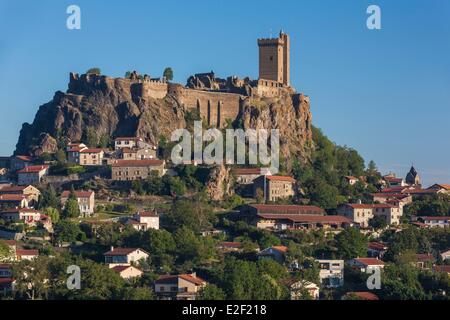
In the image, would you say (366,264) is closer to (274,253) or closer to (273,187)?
(274,253)

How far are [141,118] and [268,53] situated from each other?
534 inches

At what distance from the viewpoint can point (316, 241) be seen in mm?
81938

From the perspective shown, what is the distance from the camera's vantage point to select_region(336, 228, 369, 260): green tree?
7906 cm

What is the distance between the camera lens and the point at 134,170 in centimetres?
8888

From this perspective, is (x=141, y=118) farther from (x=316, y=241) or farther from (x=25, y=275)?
(x=25, y=275)

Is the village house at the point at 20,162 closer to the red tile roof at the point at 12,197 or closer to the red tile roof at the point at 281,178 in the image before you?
the red tile roof at the point at 12,197

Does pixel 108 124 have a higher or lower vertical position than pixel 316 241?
higher

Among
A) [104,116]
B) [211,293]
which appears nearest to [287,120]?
[104,116]

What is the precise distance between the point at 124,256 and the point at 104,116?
1995 centimetres

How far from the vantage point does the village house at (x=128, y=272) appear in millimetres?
72312

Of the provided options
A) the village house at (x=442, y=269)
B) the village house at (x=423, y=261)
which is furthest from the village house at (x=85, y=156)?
the village house at (x=442, y=269)

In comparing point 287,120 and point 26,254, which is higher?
point 287,120
